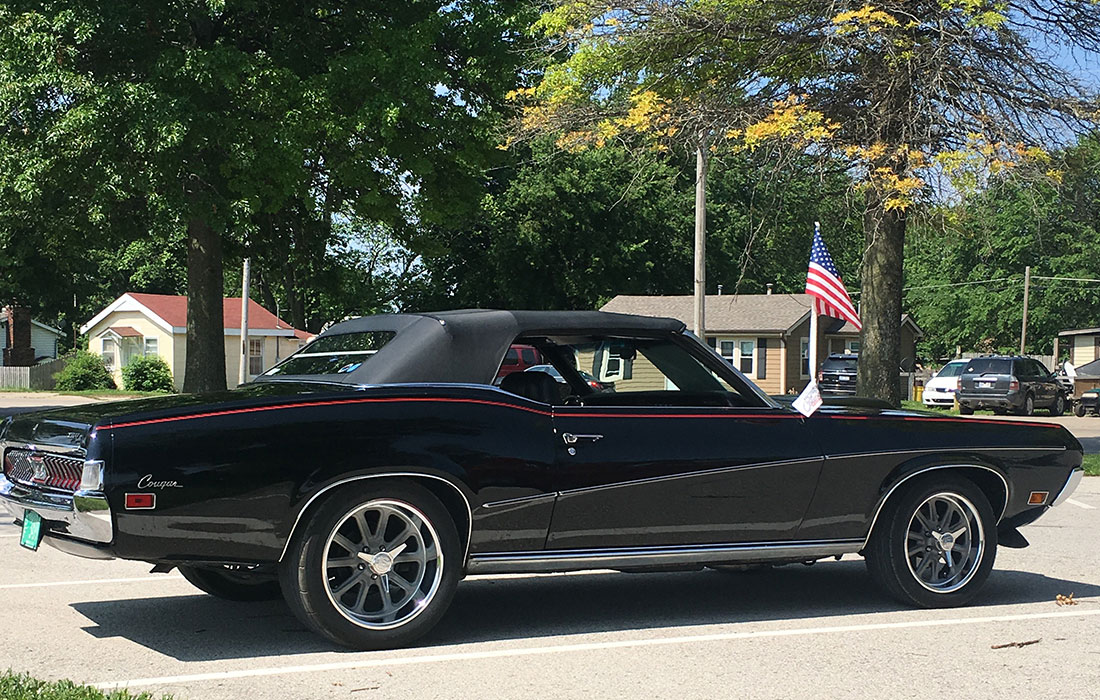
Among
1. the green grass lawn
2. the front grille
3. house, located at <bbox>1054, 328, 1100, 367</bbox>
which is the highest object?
house, located at <bbox>1054, 328, 1100, 367</bbox>

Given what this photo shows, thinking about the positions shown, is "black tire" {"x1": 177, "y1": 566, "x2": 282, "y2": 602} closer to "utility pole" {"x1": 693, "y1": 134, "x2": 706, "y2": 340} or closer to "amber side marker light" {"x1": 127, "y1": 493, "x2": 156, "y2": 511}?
"amber side marker light" {"x1": 127, "y1": 493, "x2": 156, "y2": 511}

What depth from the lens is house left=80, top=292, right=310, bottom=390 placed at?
5916 centimetres

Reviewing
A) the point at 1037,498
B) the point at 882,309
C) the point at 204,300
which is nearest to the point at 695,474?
the point at 1037,498

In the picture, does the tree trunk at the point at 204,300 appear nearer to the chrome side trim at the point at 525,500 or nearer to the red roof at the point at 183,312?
the chrome side trim at the point at 525,500

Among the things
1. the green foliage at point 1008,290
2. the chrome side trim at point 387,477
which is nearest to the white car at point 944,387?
the green foliage at point 1008,290

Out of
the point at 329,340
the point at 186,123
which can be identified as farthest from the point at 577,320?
the point at 186,123

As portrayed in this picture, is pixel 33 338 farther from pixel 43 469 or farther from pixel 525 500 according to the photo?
pixel 525 500

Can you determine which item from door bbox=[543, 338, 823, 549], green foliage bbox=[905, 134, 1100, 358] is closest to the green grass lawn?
door bbox=[543, 338, 823, 549]

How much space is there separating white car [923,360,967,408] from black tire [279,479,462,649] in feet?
116

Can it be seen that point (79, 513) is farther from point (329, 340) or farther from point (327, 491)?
point (329, 340)

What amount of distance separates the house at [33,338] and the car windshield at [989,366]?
45694 millimetres

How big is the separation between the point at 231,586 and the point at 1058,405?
122 feet

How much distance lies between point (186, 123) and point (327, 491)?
18484 millimetres

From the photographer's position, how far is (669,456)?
6785 millimetres
